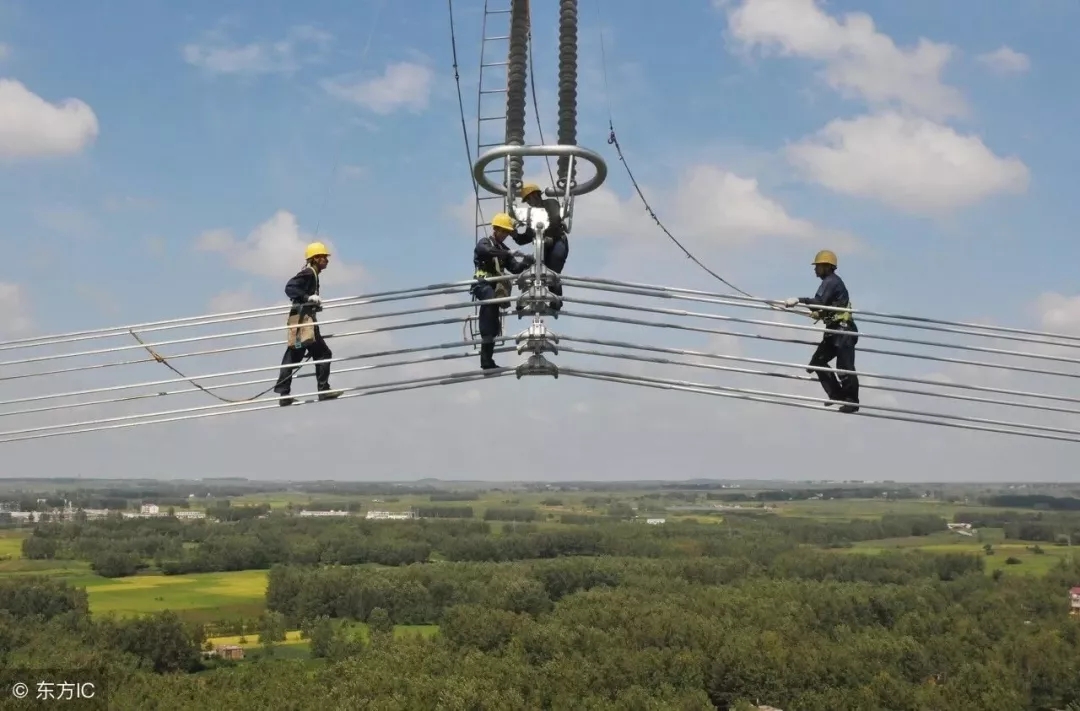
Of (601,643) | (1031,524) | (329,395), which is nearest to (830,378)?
(329,395)

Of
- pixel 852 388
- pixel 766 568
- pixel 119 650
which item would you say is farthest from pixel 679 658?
pixel 766 568

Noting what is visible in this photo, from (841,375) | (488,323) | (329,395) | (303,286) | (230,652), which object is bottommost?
(230,652)

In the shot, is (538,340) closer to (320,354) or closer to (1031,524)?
(320,354)

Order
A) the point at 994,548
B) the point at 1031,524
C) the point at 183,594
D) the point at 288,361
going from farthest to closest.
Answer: the point at 1031,524 → the point at 994,548 → the point at 183,594 → the point at 288,361

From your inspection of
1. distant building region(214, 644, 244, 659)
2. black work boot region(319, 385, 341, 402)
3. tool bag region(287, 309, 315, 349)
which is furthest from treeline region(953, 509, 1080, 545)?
black work boot region(319, 385, 341, 402)

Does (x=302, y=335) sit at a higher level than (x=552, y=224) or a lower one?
lower

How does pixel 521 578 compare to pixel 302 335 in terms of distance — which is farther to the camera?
pixel 521 578

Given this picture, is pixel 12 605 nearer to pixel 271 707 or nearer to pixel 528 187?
pixel 271 707

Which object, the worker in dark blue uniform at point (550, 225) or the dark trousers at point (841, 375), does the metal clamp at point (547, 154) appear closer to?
the worker in dark blue uniform at point (550, 225)
